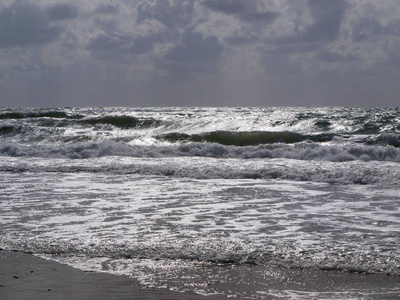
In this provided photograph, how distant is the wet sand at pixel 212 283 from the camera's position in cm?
370

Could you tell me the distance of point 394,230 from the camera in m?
5.67

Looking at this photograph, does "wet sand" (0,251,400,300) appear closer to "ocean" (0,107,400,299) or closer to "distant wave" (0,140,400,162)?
"ocean" (0,107,400,299)

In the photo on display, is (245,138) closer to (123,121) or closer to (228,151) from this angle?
(228,151)

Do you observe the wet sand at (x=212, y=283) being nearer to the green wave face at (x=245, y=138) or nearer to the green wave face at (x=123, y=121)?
the green wave face at (x=245, y=138)

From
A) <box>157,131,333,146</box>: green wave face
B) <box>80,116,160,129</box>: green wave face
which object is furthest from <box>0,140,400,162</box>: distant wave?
<box>80,116,160,129</box>: green wave face

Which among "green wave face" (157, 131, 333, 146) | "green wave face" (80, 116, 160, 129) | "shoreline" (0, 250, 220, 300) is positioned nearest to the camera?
"shoreline" (0, 250, 220, 300)

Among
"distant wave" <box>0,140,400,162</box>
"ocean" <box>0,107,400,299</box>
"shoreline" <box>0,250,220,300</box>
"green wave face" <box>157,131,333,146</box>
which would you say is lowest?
"shoreline" <box>0,250,220,300</box>

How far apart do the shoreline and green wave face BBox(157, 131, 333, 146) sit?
18.0m

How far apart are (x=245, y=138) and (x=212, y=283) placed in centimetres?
1881

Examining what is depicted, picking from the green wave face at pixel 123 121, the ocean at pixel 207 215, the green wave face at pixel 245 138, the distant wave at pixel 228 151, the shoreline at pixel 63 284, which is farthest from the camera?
the green wave face at pixel 123 121

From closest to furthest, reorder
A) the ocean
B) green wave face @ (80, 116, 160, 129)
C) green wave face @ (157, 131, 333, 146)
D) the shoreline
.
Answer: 1. the shoreline
2. the ocean
3. green wave face @ (157, 131, 333, 146)
4. green wave face @ (80, 116, 160, 129)

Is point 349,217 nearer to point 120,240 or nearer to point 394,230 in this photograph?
point 394,230

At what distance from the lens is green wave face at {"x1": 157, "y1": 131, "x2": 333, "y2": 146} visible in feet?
72.4

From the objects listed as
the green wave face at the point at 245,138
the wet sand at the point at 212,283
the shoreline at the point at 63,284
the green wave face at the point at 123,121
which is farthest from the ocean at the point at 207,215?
the green wave face at the point at 123,121
